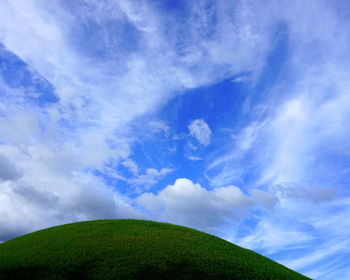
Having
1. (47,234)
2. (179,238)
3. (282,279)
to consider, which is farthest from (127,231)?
(282,279)

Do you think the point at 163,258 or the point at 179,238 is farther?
the point at 179,238

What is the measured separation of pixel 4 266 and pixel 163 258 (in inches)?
455

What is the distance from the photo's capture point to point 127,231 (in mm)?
32875

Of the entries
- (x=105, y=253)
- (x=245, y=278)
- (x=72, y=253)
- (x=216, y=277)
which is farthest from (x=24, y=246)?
(x=245, y=278)

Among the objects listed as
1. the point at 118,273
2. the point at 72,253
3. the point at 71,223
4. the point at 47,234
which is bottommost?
the point at 118,273

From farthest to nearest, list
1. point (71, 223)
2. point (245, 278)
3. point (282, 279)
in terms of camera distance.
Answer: point (71, 223) → point (282, 279) → point (245, 278)

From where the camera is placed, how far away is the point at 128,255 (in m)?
27.5

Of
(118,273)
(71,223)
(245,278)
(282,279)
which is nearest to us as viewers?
(118,273)

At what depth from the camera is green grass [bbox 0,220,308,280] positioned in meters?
25.4

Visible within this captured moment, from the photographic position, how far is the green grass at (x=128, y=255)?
25406mm

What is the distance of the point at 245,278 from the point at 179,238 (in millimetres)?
7475

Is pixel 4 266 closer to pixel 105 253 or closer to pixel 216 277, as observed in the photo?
pixel 105 253

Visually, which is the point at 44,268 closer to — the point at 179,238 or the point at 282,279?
the point at 179,238

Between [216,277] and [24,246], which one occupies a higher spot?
[24,246]
